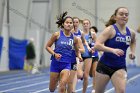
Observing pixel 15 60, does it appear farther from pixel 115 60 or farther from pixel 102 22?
pixel 115 60

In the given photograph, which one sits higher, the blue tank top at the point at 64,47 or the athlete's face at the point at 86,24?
the athlete's face at the point at 86,24

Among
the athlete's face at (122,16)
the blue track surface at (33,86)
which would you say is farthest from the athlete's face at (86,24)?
the athlete's face at (122,16)

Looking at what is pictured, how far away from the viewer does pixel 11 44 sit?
2830 centimetres

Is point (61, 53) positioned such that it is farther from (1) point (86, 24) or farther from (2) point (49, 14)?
(2) point (49, 14)

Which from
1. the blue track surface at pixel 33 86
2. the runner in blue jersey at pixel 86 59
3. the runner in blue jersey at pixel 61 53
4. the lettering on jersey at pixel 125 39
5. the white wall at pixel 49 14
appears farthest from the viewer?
the white wall at pixel 49 14

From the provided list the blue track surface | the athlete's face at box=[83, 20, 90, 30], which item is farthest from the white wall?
the athlete's face at box=[83, 20, 90, 30]

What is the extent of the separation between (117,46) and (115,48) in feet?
0.15

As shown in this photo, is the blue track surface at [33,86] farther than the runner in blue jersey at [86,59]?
Yes

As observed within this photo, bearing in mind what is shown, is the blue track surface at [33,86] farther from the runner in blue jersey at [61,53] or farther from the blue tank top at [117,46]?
the blue tank top at [117,46]

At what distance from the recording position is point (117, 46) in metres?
6.69

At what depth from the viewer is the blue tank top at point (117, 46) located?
6.68 m

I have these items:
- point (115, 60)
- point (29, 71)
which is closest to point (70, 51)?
point (115, 60)

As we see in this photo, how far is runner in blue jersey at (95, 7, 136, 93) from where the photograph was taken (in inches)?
263

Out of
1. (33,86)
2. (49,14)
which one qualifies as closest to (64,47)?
(33,86)
